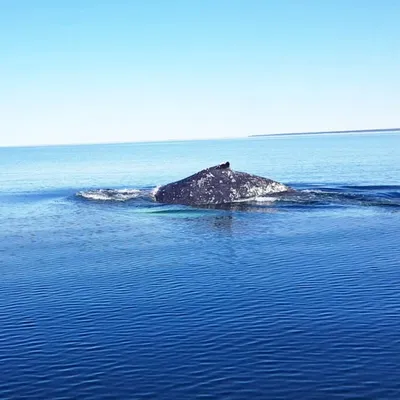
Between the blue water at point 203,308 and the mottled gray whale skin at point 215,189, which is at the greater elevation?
the mottled gray whale skin at point 215,189

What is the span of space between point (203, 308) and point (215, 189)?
25515mm

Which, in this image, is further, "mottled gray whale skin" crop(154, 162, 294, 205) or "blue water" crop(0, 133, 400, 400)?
"mottled gray whale skin" crop(154, 162, 294, 205)

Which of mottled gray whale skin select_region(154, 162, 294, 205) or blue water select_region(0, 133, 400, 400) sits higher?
mottled gray whale skin select_region(154, 162, 294, 205)

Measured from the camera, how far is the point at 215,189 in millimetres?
45531

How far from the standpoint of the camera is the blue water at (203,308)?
48.7 feet

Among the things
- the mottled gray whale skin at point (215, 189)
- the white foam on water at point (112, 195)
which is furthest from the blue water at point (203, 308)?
the white foam on water at point (112, 195)

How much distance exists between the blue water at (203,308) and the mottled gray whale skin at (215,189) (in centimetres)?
558

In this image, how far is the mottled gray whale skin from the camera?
148 feet

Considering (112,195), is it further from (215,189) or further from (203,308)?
(203,308)

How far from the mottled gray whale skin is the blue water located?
5578 mm

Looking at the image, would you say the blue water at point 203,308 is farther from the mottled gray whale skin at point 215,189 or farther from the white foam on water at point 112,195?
the white foam on water at point 112,195

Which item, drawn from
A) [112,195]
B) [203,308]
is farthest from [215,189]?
[203,308]

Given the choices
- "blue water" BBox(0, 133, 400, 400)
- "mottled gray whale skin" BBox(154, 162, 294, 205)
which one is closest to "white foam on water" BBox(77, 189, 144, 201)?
"mottled gray whale skin" BBox(154, 162, 294, 205)

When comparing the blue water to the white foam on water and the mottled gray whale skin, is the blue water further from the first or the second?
the white foam on water
